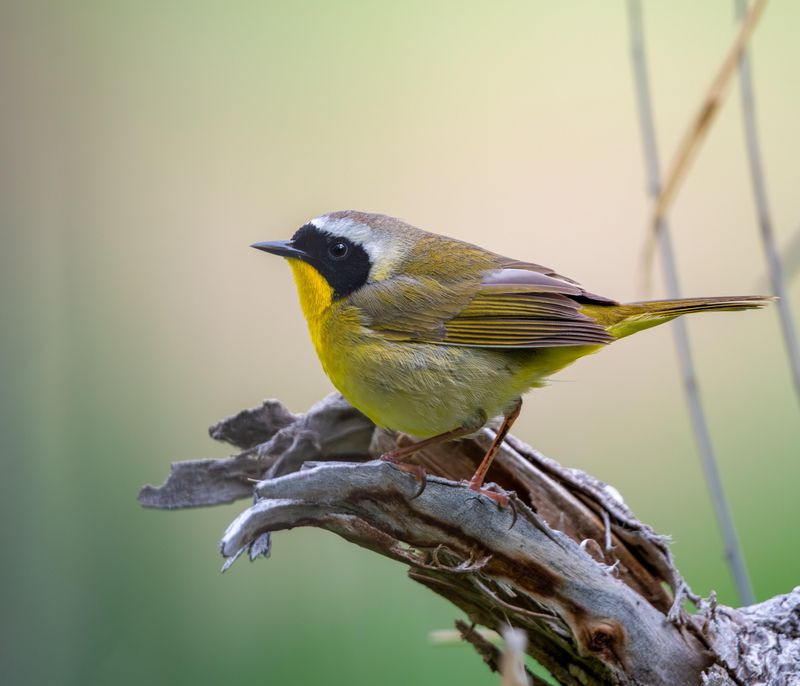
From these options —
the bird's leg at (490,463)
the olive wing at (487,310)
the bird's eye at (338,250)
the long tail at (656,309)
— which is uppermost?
the bird's eye at (338,250)

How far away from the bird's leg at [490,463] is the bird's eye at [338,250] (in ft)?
2.01

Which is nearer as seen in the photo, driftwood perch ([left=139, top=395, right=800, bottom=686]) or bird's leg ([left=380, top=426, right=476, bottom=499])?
driftwood perch ([left=139, top=395, right=800, bottom=686])

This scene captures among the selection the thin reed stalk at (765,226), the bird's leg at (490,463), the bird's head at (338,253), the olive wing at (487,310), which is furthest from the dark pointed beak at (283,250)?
the thin reed stalk at (765,226)

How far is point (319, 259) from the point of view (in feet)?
7.78

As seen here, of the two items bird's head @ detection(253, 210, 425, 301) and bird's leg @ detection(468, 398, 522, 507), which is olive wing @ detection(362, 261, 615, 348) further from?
bird's leg @ detection(468, 398, 522, 507)

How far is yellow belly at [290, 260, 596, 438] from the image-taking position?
2.11 meters

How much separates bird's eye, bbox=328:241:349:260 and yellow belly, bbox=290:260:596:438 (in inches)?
8.6

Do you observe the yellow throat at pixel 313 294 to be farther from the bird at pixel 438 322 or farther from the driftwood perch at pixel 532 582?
the driftwood perch at pixel 532 582

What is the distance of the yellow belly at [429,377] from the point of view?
2107mm

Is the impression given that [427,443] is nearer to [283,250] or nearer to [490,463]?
[490,463]

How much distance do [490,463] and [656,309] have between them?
0.55 meters

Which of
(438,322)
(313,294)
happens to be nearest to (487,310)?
(438,322)

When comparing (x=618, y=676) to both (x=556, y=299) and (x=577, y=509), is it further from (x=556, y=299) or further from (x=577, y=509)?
(x=556, y=299)

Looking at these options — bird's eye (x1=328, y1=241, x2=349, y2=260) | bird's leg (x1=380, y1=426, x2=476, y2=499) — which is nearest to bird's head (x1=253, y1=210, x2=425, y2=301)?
bird's eye (x1=328, y1=241, x2=349, y2=260)
